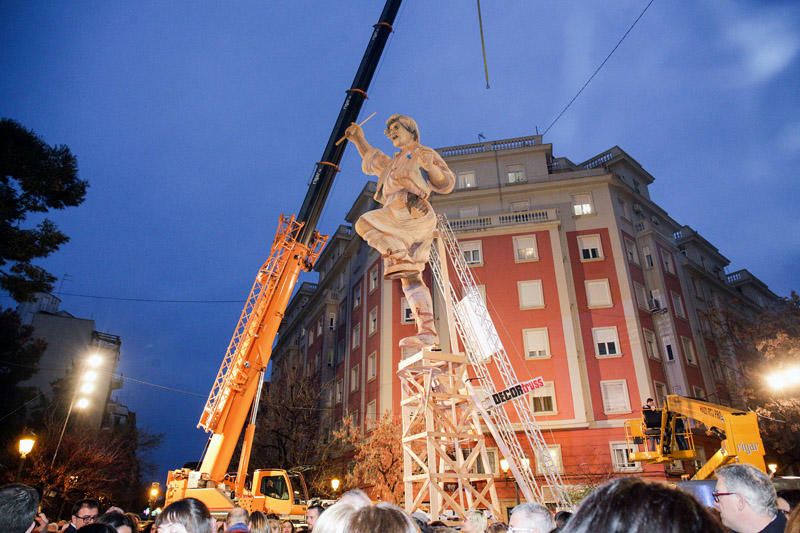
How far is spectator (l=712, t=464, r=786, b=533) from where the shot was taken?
2934mm

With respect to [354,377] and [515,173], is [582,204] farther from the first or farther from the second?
[354,377]

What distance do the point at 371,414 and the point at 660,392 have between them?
14.8 meters

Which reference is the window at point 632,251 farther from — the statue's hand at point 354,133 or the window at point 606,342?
the statue's hand at point 354,133

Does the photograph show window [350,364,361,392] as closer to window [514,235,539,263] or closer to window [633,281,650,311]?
window [514,235,539,263]


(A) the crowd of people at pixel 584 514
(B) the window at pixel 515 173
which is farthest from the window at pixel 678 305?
(A) the crowd of people at pixel 584 514

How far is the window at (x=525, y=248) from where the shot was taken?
89.6 ft

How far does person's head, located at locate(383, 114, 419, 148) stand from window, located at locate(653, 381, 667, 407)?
863 inches

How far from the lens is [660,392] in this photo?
82.1ft

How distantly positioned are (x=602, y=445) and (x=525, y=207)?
43.9ft

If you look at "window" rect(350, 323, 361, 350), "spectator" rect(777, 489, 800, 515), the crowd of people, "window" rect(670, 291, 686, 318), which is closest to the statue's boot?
the crowd of people

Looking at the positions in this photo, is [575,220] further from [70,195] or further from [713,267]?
[70,195]

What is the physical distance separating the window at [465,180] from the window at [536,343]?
403 inches

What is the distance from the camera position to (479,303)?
2145 centimetres

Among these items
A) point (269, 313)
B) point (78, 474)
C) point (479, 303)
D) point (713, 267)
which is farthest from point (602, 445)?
point (78, 474)
